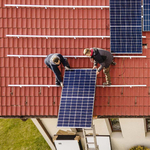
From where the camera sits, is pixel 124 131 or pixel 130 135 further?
pixel 130 135

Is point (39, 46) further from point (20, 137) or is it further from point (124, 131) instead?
point (20, 137)

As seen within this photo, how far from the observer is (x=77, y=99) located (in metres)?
7.95

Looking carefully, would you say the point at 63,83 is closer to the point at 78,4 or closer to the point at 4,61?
the point at 4,61

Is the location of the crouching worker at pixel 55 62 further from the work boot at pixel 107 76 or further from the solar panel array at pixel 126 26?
the solar panel array at pixel 126 26

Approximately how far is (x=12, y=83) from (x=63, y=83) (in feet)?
10.5

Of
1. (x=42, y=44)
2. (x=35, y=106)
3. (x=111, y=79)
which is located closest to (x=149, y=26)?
(x=111, y=79)

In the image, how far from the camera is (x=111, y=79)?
8820 mm

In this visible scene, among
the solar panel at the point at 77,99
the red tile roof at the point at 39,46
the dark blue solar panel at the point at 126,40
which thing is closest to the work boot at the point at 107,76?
the red tile roof at the point at 39,46

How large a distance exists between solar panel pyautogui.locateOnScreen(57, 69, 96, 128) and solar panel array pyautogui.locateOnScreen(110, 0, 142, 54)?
2.30 m

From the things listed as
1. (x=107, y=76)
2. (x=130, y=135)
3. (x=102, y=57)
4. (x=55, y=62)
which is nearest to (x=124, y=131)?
(x=130, y=135)

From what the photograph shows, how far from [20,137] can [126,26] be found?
1440 cm

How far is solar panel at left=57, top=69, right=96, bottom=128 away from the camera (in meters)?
7.52

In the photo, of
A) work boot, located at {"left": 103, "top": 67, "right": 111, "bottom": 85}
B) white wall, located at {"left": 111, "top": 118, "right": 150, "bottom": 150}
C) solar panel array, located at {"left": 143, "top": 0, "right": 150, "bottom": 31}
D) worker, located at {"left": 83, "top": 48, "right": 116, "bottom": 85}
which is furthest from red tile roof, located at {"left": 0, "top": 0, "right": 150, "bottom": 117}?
white wall, located at {"left": 111, "top": 118, "right": 150, "bottom": 150}

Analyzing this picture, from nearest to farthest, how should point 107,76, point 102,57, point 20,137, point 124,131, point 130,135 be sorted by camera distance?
point 102,57, point 107,76, point 124,131, point 130,135, point 20,137
